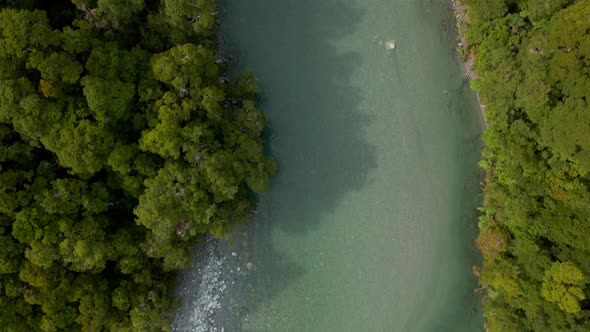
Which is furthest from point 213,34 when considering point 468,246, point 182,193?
point 468,246

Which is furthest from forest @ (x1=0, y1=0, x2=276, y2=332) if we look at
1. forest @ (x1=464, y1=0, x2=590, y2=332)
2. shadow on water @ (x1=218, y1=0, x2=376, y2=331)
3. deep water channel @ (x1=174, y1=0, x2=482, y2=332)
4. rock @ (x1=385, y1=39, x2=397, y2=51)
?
forest @ (x1=464, y1=0, x2=590, y2=332)

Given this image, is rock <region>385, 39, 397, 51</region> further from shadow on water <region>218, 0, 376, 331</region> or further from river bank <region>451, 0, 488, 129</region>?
river bank <region>451, 0, 488, 129</region>

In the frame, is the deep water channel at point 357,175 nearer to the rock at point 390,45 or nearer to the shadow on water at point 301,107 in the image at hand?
the shadow on water at point 301,107

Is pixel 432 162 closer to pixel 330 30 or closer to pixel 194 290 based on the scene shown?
pixel 330 30

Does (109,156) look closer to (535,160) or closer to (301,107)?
(301,107)

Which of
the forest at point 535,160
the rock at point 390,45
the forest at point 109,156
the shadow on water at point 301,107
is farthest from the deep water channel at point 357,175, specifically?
the forest at point 109,156

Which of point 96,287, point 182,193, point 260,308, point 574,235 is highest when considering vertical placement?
point 574,235
